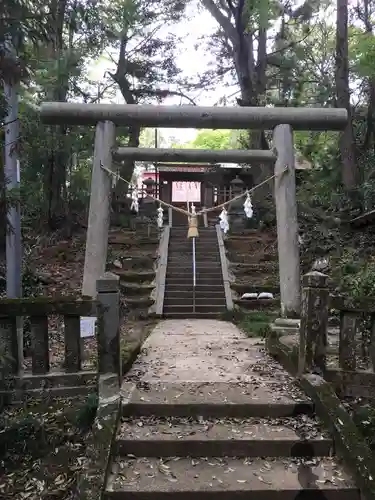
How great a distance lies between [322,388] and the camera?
3.95 meters

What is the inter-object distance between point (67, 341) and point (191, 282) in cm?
744

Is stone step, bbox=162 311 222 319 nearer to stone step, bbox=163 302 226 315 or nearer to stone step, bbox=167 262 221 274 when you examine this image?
stone step, bbox=163 302 226 315

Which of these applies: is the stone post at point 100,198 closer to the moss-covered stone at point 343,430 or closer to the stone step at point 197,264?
the moss-covered stone at point 343,430

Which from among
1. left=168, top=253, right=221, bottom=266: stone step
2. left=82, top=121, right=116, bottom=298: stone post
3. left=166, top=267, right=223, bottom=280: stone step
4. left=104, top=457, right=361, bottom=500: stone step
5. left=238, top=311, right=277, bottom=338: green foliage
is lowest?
left=104, top=457, right=361, bottom=500: stone step

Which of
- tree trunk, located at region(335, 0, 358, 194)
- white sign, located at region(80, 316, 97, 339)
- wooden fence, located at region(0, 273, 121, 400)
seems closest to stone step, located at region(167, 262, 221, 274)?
tree trunk, located at region(335, 0, 358, 194)

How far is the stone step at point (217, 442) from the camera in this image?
3.49 meters

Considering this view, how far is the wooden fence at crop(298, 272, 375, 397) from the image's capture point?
4.19 meters

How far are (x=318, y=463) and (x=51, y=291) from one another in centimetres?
733

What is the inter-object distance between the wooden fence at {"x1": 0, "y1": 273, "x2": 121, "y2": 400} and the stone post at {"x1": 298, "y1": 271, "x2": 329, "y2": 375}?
1784 millimetres

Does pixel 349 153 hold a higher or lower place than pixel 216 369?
higher

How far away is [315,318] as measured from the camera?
4199 mm

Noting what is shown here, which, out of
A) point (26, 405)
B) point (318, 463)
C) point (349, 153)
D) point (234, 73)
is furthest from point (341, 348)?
point (234, 73)

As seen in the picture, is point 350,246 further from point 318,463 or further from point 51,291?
point 318,463

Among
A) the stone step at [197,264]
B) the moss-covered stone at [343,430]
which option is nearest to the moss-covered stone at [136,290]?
the stone step at [197,264]
